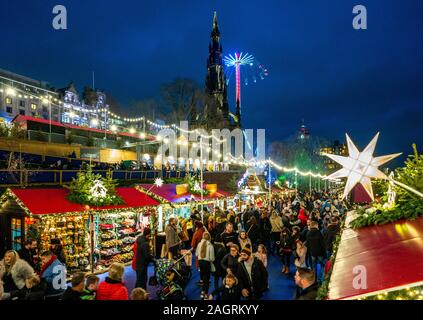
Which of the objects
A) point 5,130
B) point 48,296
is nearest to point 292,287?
point 48,296

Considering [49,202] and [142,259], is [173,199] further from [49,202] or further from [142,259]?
[142,259]

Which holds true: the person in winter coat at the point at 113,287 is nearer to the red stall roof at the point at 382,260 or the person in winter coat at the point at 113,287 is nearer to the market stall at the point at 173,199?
the red stall roof at the point at 382,260

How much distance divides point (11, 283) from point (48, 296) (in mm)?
974

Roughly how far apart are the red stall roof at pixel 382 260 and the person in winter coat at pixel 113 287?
9.47ft

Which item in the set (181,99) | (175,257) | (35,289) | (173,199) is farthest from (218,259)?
(181,99)

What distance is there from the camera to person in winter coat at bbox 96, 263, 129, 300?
177 inches

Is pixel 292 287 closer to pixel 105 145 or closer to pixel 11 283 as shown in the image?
pixel 11 283

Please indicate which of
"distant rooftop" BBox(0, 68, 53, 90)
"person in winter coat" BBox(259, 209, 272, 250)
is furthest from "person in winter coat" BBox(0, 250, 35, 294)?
Result: "distant rooftop" BBox(0, 68, 53, 90)

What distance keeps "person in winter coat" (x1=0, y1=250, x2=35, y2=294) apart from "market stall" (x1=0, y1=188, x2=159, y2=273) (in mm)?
2895

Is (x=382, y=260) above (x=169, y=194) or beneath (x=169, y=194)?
beneath

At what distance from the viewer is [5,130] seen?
22.2 metres

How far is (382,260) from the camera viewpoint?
335 centimetres

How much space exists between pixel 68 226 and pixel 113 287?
6.50 metres

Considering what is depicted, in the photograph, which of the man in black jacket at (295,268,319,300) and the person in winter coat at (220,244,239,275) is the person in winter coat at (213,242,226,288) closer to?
the person in winter coat at (220,244,239,275)
